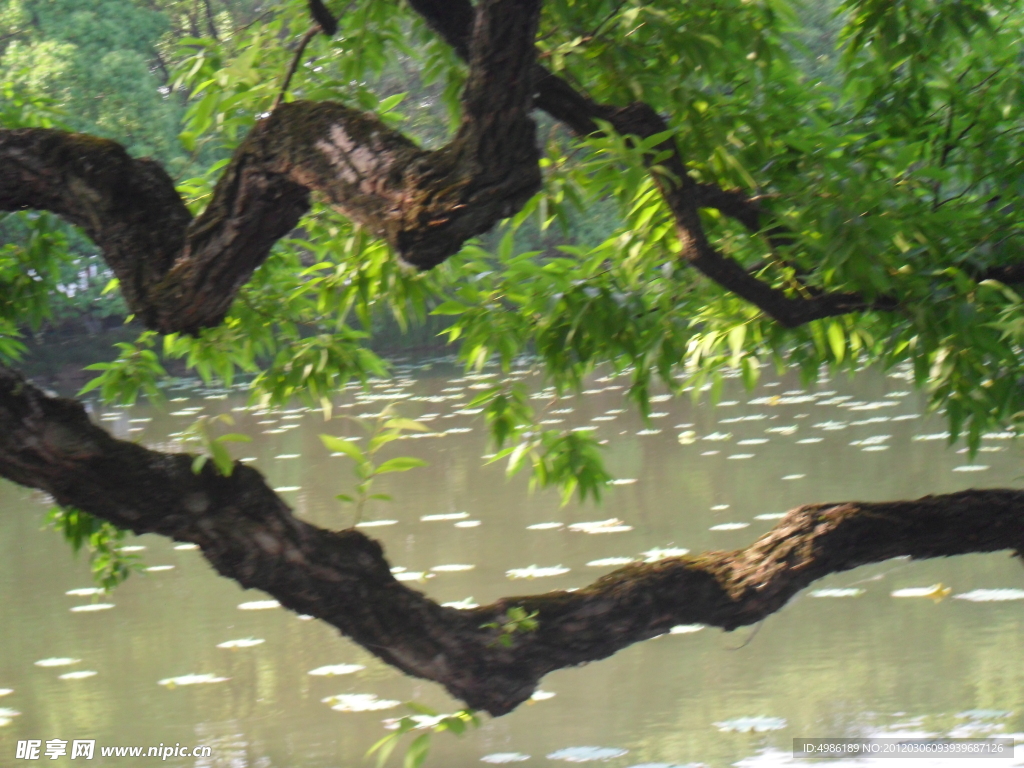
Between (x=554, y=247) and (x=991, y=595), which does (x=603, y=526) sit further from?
(x=554, y=247)

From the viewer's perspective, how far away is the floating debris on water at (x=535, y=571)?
15.4 feet

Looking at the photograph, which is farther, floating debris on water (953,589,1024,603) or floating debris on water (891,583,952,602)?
floating debris on water (891,583,952,602)

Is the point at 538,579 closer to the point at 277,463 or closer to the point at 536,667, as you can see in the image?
the point at 536,667

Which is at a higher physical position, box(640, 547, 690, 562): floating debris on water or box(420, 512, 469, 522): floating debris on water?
box(420, 512, 469, 522): floating debris on water

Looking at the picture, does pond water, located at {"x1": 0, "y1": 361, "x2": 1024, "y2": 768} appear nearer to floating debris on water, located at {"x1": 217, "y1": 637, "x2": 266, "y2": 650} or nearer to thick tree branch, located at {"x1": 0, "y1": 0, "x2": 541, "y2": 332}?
floating debris on water, located at {"x1": 217, "y1": 637, "x2": 266, "y2": 650}

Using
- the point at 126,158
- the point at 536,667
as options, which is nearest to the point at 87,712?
the point at 536,667

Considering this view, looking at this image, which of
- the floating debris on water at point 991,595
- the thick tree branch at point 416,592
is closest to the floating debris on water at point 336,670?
the thick tree branch at point 416,592

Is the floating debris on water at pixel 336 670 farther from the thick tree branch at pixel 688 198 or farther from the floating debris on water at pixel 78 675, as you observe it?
the thick tree branch at pixel 688 198

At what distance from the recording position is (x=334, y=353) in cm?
235

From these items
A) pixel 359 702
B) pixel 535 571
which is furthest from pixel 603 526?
pixel 359 702

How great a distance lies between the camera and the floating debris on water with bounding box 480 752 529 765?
3.11 metres

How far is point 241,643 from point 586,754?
5.29 ft

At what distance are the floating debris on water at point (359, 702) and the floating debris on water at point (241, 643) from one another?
658mm

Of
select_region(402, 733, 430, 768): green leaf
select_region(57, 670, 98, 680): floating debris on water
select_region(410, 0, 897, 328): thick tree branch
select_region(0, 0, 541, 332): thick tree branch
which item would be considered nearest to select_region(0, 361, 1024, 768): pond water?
select_region(57, 670, 98, 680): floating debris on water
